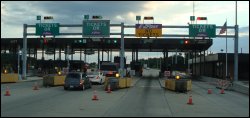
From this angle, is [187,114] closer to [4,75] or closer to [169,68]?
[4,75]

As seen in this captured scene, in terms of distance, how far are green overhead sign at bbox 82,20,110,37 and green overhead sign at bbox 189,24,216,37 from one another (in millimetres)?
9359

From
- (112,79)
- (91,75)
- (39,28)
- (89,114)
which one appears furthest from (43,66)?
(89,114)

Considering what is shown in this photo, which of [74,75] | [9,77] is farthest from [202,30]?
[9,77]

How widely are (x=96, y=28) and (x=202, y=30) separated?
11.9 metres

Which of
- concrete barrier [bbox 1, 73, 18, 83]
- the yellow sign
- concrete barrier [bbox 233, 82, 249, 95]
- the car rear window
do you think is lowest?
concrete barrier [bbox 233, 82, 249, 95]

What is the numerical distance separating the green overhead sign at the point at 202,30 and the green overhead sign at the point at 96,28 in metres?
9.36

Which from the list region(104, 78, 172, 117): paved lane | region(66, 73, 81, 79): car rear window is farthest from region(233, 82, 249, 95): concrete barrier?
region(66, 73, 81, 79): car rear window

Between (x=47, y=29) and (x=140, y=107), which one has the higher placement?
(x=47, y=29)

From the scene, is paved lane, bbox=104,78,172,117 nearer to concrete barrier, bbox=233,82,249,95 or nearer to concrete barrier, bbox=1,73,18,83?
concrete barrier, bbox=233,82,249,95

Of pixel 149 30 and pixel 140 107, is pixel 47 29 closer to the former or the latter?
pixel 149 30

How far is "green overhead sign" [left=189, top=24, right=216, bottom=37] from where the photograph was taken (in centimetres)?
4872

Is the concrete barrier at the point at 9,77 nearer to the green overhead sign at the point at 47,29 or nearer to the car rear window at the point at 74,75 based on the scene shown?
the green overhead sign at the point at 47,29

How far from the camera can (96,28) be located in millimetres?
48406

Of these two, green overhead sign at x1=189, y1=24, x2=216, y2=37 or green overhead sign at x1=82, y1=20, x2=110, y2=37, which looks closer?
green overhead sign at x1=82, y1=20, x2=110, y2=37
